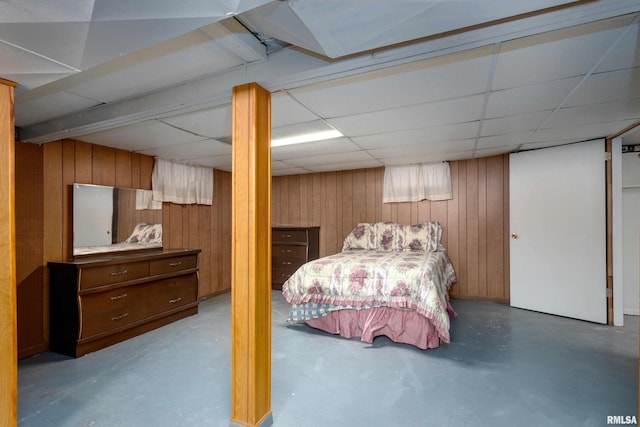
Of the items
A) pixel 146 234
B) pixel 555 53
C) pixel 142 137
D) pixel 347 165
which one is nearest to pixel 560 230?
pixel 555 53

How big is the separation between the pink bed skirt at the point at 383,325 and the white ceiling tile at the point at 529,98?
74.7 inches

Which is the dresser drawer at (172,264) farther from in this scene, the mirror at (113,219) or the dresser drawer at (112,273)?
the mirror at (113,219)

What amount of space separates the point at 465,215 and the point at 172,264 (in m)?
4.03

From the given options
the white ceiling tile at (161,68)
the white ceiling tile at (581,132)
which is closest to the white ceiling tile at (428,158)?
the white ceiling tile at (581,132)

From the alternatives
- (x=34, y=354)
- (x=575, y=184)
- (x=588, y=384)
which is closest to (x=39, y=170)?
(x=34, y=354)

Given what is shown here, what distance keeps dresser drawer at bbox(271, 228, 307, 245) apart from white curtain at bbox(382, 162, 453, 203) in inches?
56.4

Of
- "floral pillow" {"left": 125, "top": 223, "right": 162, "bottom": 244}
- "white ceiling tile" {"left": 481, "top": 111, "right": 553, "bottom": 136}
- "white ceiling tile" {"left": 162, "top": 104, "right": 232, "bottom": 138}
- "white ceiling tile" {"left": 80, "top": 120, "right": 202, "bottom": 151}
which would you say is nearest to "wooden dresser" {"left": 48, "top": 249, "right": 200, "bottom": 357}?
"floral pillow" {"left": 125, "top": 223, "right": 162, "bottom": 244}

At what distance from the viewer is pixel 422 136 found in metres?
3.23

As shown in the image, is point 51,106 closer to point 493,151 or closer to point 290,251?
point 290,251

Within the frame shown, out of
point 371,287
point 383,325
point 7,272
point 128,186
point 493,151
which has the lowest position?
point 383,325

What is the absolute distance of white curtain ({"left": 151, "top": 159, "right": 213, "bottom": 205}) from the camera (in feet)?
13.4

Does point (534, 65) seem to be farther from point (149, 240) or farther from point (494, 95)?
point (149, 240)

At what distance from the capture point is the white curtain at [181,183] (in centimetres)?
409

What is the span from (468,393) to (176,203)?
4094 mm
